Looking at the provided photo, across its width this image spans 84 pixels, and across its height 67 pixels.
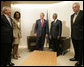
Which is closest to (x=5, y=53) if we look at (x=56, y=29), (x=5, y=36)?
(x=5, y=36)

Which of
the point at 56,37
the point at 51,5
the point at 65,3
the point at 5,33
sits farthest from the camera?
the point at 51,5

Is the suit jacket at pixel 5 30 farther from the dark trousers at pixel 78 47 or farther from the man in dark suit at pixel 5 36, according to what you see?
the dark trousers at pixel 78 47

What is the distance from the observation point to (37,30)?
4.06 metres

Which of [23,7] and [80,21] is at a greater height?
[23,7]

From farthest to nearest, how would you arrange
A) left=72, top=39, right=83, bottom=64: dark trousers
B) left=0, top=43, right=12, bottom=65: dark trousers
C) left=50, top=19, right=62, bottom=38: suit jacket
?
left=50, top=19, right=62, bottom=38: suit jacket
left=0, top=43, right=12, bottom=65: dark trousers
left=72, top=39, right=83, bottom=64: dark trousers

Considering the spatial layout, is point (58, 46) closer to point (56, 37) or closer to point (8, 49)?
point (56, 37)

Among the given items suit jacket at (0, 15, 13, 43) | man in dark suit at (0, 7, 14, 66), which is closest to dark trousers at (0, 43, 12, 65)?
man in dark suit at (0, 7, 14, 66)

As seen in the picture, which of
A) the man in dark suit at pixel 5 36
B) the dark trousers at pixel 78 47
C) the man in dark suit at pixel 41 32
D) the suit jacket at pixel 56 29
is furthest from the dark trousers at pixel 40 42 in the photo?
the man in dark suit at pixel 5 36

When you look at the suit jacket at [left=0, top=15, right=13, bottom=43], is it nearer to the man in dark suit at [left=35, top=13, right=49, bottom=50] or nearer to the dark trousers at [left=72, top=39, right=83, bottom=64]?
the dark trousers at [left=72, top=39, right=83, bottom=64]

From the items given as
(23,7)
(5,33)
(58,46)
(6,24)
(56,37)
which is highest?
(23,7)

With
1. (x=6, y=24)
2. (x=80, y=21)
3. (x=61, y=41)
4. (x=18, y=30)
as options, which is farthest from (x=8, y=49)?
(x=61, y=41)

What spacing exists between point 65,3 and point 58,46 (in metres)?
1.81

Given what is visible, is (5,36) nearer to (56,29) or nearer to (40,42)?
(40,42)


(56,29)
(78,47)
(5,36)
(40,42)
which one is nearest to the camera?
(5,36)
